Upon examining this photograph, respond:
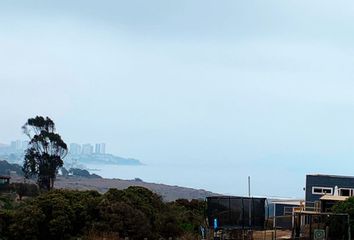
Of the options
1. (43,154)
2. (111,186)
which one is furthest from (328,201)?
(111,186)

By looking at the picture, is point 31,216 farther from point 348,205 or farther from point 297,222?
point 348,205

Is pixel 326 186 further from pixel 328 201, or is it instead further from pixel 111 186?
pixel 111 186

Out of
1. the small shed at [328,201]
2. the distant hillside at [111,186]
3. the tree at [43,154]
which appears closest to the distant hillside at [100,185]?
the distant hillside at [111,186]

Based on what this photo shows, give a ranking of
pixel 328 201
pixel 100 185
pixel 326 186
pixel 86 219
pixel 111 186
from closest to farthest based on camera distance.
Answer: pixel 86 219, pixel 328 201, pixel 326 186, pixel 111 186, pixel 100 185

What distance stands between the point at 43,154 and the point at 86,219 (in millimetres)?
32232

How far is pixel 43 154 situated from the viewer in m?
55.4

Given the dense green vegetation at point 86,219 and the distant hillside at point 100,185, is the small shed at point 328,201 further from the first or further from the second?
the distant hillside at point 100,185

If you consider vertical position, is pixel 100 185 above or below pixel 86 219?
above

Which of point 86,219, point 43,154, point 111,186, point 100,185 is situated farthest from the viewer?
point 100,185

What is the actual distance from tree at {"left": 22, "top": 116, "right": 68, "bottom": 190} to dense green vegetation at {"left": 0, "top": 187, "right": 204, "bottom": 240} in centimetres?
2987

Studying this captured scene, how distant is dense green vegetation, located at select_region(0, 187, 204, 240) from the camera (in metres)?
23.2

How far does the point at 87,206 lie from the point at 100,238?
3.16m

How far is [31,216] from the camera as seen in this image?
23.3 m

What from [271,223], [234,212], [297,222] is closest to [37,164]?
[271,223]
